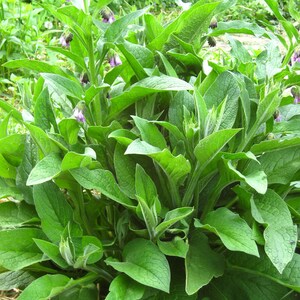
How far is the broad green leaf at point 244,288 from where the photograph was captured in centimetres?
186

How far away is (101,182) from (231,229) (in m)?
0.40

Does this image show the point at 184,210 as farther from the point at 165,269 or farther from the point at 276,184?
the point at 276,184

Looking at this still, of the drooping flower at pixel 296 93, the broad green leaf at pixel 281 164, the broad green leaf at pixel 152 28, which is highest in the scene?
the broad green leaf at pixel 152 28

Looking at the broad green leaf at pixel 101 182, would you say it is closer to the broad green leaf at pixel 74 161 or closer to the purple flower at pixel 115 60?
the broad green leaf at pixel 74 161

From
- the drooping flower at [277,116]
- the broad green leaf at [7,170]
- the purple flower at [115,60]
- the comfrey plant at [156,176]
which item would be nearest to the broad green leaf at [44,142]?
the comfrey plant at [156,176]

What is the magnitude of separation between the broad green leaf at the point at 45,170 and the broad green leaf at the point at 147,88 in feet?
0.91

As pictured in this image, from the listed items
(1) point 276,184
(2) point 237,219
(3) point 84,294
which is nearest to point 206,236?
(2) point 237,219

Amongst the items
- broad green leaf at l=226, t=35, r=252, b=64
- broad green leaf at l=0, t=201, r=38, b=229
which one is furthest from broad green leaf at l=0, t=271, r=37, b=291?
broad green leaf at l=226, t=35, r=252, b=64

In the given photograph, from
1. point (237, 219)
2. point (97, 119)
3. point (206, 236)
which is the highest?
point (97, 119)

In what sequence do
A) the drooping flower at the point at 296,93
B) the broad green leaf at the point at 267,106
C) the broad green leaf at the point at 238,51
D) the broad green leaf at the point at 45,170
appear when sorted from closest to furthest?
the broad green leaf at the point at 45,170 → the broad green leaf at the point at 267,106 → the drooping flower at the point at 296,93 → the broad green leaf at the point at 238,51

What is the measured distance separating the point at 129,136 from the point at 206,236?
0.40m

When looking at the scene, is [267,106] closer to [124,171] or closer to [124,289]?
[124,171]

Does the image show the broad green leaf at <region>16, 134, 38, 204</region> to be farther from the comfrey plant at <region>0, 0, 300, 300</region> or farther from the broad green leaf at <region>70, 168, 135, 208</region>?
the broad green leaf at <region>70, 168, 135, 208</region>

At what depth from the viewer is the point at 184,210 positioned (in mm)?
1667
